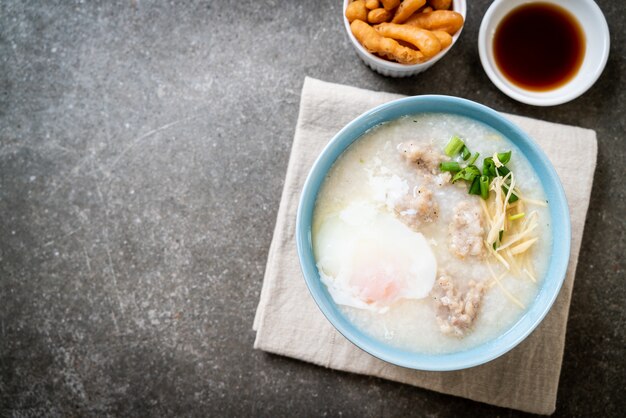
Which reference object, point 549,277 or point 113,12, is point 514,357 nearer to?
point 549,277

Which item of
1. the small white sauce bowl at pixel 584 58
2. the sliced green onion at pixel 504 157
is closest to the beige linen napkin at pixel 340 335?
the small white sauce bowl at pixel 584 58

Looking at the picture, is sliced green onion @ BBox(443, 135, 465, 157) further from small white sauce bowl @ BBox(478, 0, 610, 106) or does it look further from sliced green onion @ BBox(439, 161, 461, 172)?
small white sauce bowl @ BBox(478, 0, 610, 106)

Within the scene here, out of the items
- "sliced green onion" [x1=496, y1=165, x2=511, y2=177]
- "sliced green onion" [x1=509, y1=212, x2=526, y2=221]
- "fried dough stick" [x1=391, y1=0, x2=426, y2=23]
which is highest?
"fried dough stick" [x1=391, y1=0, x2=426, y2=23]

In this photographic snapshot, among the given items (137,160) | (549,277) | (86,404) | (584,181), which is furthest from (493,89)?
(86,404)

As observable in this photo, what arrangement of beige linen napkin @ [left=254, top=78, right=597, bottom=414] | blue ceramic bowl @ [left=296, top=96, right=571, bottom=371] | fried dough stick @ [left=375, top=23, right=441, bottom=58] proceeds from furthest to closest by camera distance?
beige linen napkin @ [left=254, top=78, right=597, bottom=414] < fried dough stick @ [left=375, top=23, right=441, bottom=58] < blue ceramic bowl @ [left=296, top=96, right=571, bottom=371]

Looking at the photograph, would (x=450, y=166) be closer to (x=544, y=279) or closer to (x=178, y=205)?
(x=544, y=279)

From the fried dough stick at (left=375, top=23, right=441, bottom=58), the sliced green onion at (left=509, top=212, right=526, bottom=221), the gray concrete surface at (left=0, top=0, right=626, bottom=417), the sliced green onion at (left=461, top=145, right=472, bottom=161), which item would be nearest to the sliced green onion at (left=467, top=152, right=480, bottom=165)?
the sliced green onion at (left=461, top=145, right=472, bottom=161)
